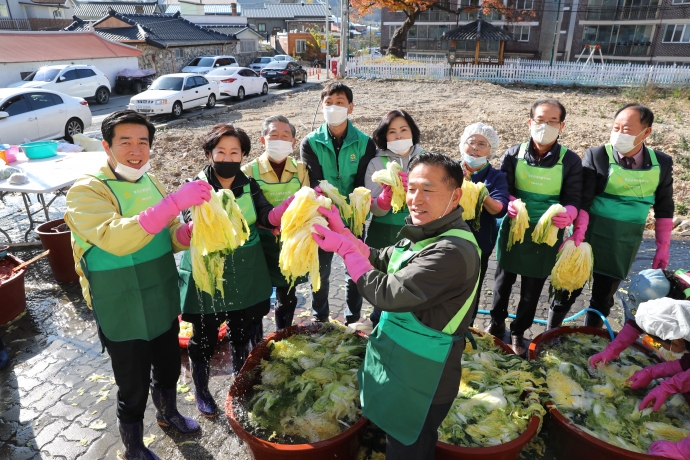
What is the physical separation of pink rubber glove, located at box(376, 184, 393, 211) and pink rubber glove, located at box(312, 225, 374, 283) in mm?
1411

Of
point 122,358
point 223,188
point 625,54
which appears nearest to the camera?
point 122,358

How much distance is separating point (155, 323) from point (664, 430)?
3.74 m

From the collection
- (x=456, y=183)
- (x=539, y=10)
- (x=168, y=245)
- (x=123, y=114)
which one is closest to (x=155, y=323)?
(x=168, y=245)

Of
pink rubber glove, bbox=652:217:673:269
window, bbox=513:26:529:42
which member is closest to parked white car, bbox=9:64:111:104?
pink rubber glove, bbox=652:217:673:269

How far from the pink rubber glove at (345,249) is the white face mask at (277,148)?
4.84ft

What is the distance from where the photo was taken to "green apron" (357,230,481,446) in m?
2.45

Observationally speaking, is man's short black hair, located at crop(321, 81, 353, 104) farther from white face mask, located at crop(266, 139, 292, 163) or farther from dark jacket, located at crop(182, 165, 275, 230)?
dark jacket, located at crop(182, 165, 275, 230)

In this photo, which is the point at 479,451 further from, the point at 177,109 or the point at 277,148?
the point at 177,109

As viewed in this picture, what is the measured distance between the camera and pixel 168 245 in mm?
3281

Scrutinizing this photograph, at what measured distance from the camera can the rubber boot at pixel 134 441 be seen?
3.31 meters

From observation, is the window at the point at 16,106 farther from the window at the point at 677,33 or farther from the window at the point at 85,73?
the window at the point at 677,33

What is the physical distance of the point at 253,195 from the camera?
374cm

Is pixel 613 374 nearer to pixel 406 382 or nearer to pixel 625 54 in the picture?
pixel 406 382

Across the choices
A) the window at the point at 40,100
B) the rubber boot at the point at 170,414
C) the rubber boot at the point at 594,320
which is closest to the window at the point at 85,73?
the window at the point at 40,100
